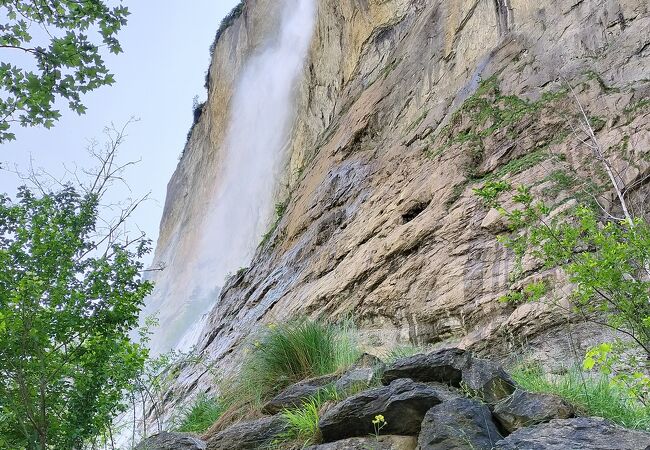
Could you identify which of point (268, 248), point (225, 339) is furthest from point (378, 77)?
point (225, 339)

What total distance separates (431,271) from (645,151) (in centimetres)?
290

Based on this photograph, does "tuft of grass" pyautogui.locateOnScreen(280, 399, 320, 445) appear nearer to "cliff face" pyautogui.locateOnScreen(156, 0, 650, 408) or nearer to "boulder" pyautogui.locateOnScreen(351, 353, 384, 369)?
"boulder" pyautogui.locateOnScreen(351, 353, 384, 369)

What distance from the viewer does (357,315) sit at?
8555 mm

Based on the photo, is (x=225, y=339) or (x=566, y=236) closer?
(x=566, y=236)

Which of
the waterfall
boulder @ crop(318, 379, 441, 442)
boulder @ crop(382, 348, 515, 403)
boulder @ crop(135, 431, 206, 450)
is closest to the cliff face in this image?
boulder @ crop(382, 348, 515, 403)

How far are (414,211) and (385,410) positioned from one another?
19.6 ft

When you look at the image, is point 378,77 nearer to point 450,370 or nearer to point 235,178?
point 450,370

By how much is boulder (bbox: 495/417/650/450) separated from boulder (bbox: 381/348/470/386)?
3.39ft

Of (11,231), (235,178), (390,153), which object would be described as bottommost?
(11,231)

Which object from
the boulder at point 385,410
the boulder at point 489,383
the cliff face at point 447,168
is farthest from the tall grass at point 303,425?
the cliff face at point 447,168

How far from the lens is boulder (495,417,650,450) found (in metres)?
3.01

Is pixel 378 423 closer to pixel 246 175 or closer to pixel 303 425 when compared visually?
pixel 303 425

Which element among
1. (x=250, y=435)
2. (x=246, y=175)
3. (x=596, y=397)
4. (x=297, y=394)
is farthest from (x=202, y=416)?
(x=246, y=175)

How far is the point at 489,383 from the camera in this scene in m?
4.00
